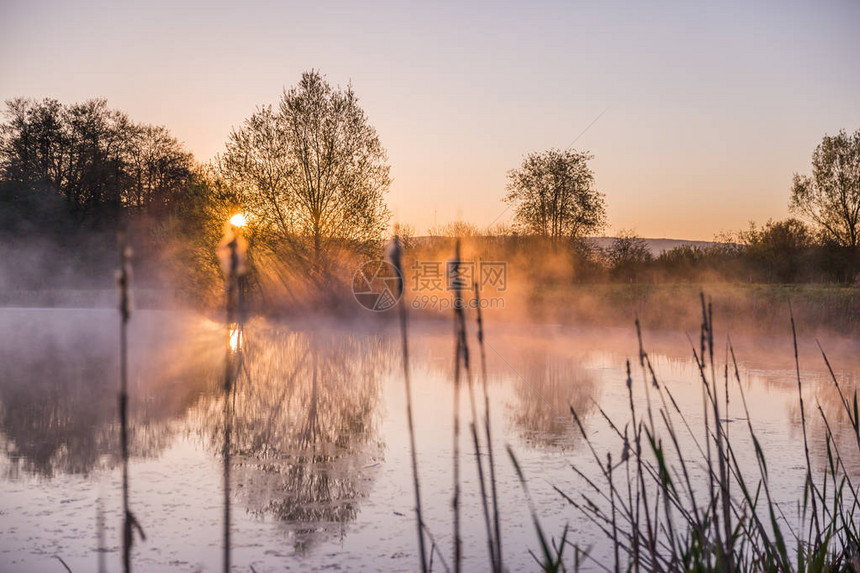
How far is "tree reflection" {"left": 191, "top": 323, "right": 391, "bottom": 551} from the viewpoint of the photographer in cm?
508

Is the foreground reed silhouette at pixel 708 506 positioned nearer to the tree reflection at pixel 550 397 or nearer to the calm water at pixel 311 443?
the calm water at pixel 311 443

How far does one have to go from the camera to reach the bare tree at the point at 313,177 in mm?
22453

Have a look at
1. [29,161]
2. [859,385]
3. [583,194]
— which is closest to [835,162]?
[583,194]

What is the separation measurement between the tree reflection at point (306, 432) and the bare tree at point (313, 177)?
9051 millimetres

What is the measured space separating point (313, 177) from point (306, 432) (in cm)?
1636

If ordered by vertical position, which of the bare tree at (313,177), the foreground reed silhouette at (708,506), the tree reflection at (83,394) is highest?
the bare tree at (313,177)

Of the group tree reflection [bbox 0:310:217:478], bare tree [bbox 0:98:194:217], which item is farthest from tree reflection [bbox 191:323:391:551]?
bare tree [bbox 0:98:194:217]

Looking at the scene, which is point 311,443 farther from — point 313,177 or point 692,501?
point 313,177

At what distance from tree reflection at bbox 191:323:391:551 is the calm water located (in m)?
0.03

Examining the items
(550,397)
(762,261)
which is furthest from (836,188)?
(550,397)

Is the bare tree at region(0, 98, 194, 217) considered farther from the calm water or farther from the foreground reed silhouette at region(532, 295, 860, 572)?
the foreground reed silhouette at region(532, 295, 860, 572)

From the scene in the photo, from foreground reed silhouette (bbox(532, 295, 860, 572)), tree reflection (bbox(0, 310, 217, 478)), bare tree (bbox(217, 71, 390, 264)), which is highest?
bare tree (bbox(217, 71, 390, 264))

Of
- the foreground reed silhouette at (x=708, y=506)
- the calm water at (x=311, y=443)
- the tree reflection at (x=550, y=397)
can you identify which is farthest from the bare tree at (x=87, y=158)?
the foreground reed silhouette at (x=708, y=506)

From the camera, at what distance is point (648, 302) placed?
19.6 m
